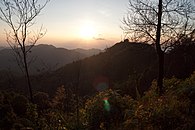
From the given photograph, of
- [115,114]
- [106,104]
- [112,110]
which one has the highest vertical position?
[106,104]

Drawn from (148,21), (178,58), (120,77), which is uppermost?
(148,21)

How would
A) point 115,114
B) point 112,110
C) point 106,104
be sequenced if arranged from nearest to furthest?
point 115,114 < point 112,110 < point 106,104

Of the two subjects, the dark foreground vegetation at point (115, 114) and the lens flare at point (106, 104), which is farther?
the lens flare at point (106, 104)

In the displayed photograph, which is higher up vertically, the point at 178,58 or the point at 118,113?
the point at 178,58

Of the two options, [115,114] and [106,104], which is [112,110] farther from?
[106,104]

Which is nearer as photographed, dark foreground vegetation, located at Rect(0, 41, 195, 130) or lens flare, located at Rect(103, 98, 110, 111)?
dark foreground vegetation, located at Rect(0, 41, 195, 130)

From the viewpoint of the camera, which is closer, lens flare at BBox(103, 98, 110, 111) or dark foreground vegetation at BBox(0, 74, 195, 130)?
dark foreground vegetation at BBox(0, 74, 195, 130)

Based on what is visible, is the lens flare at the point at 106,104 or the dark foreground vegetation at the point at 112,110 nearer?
the dark foreground vegetation at the point at 112,110

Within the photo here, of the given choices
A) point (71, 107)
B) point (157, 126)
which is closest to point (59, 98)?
point (71, 107)

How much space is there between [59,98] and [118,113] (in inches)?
98.0

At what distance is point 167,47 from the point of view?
13.1 m

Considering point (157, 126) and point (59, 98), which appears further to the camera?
point (59, 98)

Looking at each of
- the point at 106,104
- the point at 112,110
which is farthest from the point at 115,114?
the point at 106,104

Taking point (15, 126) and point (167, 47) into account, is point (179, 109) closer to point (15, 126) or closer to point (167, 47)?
point (167, 47)
